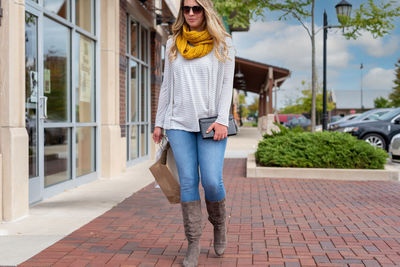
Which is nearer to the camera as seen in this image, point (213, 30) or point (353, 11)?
point (213, 30)

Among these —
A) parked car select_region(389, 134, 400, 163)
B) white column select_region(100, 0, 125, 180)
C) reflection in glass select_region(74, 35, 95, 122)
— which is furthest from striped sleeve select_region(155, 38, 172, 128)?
parked car select_region(389, 134, 400, 163)

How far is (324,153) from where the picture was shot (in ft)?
29.4

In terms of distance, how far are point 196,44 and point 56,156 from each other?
412 cm

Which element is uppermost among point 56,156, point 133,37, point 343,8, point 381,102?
point 381,102

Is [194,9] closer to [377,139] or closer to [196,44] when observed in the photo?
[196,44]

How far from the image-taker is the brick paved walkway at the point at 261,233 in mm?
3719

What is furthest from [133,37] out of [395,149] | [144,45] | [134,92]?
[395,149]

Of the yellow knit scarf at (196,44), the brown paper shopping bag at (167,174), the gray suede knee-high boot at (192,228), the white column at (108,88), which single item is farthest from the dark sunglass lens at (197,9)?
the white column at (108,88)

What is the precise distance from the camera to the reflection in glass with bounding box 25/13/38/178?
582cm

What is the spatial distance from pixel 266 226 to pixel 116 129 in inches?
185

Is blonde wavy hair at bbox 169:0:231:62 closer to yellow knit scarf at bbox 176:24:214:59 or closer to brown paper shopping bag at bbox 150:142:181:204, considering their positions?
yellow knit scarf at bbox 176:24:214:59

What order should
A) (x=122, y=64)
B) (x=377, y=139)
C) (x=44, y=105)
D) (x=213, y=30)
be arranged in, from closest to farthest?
(x=213, y=30)
(x=44, y=105)
(x=122, y=64)
(x=377, y=139)

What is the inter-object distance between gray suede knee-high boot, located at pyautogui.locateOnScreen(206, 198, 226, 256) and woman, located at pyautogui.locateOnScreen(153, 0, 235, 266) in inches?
5.7

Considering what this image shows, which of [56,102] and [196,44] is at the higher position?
[196,44]
